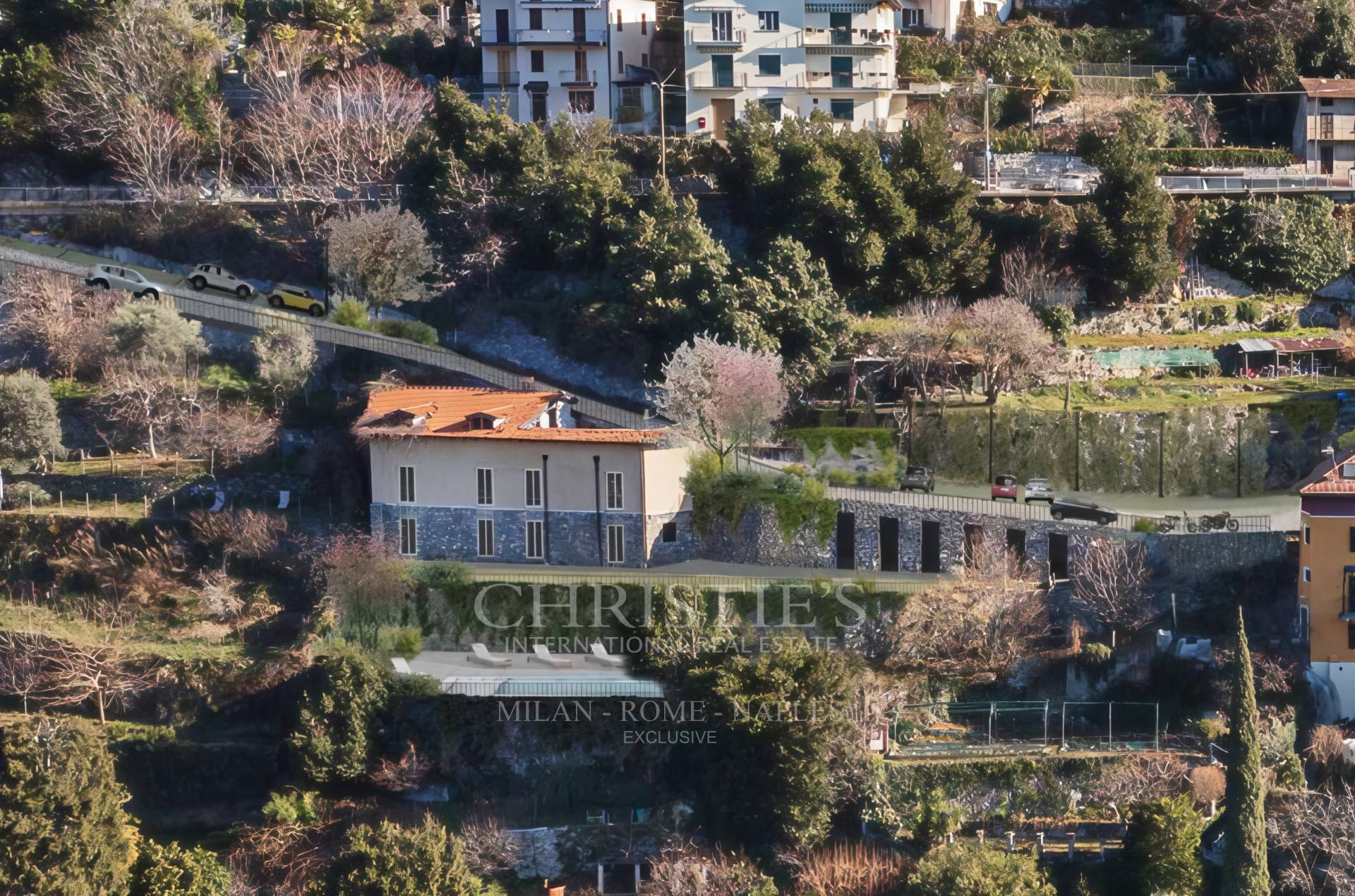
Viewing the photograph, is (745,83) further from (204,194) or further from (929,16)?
(204,194)

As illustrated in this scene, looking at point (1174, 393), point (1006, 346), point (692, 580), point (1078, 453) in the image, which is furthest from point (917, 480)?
point (1174, 393)

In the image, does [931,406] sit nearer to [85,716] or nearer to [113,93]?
[85,716]

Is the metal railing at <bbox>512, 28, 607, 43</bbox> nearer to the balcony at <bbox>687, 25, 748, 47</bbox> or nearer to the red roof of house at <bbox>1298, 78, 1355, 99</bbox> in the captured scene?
the balcony at <bbox>687, 25, 748, 47</bbox>

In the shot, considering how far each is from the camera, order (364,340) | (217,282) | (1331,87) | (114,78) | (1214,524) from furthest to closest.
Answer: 1. (114,78)
2. (1331,87)
3. (217,282)
4. (364,340)
5. (1214,524)

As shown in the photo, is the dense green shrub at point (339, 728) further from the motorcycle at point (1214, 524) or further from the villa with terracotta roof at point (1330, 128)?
the villa with terracotta roof at point (1330, 128)

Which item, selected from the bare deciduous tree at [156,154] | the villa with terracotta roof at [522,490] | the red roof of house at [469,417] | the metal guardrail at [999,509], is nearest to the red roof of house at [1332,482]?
the metal guardrail at [999,509]

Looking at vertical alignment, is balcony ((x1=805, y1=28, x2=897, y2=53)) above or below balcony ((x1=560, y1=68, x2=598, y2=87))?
above

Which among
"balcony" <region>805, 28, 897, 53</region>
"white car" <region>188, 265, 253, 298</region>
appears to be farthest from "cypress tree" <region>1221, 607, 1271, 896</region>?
"white car" <region>188, 265, 253, 298</region>
